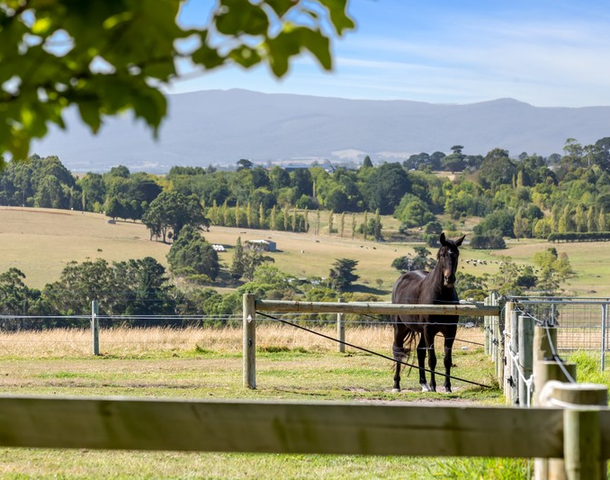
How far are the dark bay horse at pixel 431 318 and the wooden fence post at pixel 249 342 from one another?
1.94 metres

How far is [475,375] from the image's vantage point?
1466 cm

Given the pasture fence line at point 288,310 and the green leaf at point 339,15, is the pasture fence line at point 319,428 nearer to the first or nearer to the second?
the green leaf at point 339,15

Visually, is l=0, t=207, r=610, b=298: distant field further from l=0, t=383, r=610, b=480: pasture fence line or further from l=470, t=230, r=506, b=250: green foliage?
l=0, t=383, r=610, b=480: pasture fence line

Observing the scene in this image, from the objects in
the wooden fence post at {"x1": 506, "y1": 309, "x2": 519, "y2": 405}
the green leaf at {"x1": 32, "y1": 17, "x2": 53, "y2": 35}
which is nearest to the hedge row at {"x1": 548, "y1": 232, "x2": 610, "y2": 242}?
the wooden fence post at {"x1": 506, "y1": 309, "x2": 519, "y2": 405}

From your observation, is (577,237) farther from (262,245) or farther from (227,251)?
(227,251)

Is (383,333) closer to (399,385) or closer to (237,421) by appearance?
(399,385)

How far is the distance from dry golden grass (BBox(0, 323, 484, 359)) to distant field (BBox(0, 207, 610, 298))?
58693 mm

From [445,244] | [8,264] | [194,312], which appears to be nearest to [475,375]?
[445,244]

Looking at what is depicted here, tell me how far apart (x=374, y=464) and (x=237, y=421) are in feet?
16.8

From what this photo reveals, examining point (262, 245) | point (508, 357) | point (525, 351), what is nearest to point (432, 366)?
point (508, 357)

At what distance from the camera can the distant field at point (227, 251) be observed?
8631 cm

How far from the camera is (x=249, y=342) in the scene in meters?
12.9

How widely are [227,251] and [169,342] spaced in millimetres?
70601

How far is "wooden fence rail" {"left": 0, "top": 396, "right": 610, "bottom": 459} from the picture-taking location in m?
2.98
